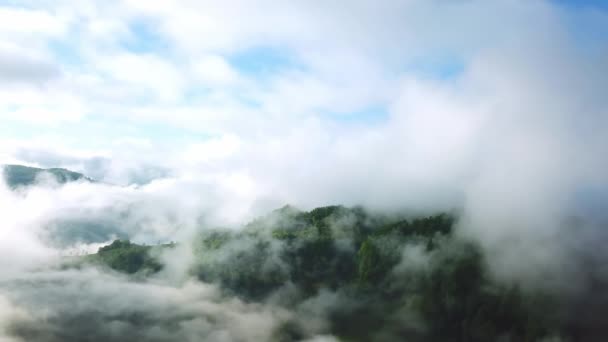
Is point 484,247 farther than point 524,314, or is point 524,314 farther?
point 484,247

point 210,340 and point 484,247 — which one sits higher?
point 484,247

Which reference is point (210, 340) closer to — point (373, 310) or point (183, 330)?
point (183, 330)

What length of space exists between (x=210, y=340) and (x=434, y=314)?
8715cm

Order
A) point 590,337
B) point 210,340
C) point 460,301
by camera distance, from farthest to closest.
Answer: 1. point 210,340
2. point 460,301
3. point 590,337

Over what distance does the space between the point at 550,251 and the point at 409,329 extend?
2196 inches

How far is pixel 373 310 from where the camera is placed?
195 meters

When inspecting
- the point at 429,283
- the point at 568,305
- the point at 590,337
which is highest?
the point at 429,283

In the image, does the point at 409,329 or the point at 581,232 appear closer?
the point at 581,232

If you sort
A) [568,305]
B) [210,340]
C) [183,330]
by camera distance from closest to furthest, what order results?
[568,305]
[210,340]
[183,330]

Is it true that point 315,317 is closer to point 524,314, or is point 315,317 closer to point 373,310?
point 373,310

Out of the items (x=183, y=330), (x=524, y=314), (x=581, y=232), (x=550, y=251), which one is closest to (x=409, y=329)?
(x=524, y=314)

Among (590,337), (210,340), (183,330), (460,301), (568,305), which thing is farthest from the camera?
(183,330)

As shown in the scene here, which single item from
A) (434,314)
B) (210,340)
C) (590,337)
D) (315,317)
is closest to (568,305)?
(590,337)

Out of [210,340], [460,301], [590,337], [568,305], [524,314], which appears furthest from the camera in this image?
[210,340]
